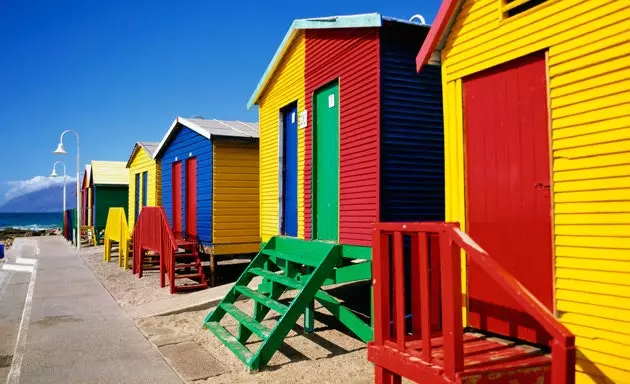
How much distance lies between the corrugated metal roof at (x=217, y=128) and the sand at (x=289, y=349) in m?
4.56

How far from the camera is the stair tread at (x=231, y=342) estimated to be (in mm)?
6325

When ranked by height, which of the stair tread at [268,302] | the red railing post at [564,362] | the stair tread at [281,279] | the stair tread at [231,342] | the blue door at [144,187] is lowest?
the stair tread at [231,342]

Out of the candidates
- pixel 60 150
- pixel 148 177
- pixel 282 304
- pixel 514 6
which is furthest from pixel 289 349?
Result: pixel 60 150

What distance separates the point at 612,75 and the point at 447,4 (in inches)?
85.9

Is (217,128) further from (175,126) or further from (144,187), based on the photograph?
(144,187)

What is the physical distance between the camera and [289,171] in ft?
33.3

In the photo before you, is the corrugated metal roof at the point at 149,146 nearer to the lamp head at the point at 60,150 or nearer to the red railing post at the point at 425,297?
the lamp head at the point at 60,150

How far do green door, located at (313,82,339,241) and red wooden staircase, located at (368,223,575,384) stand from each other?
375cm

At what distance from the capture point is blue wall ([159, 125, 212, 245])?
13.4 metres

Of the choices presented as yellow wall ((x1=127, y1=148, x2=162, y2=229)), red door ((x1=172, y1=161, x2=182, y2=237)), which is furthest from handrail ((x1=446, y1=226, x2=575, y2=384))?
yellow wall ((x1=127, y1=148, x2=162, y2=229))

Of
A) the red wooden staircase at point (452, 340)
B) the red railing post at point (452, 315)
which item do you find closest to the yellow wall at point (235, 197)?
the red wooden staircase at point (452, 340)

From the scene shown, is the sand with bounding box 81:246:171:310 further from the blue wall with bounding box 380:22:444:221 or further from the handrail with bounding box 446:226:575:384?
the handrail with bounding box 446:226:575:384

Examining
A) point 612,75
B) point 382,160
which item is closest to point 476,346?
point 612,75

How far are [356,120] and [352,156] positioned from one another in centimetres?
56
